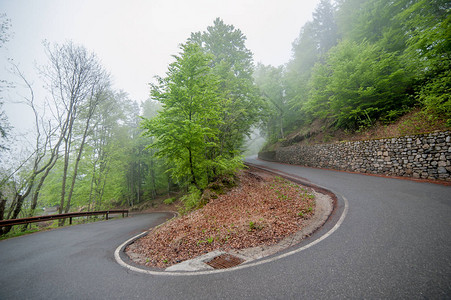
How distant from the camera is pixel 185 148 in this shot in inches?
351

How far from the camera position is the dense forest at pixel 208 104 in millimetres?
8727

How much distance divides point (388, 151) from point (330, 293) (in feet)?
38.1

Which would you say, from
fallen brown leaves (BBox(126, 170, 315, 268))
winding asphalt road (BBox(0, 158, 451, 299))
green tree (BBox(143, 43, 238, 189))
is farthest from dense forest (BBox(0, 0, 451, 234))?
winding asphalt road (BBox(0, 158, 451, 299))

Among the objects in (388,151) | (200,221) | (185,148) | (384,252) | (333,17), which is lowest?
(384,252)

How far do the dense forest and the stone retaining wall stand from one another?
137 cm

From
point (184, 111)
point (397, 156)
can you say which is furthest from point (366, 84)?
point (184, 111)

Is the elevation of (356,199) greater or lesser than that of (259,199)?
lesser

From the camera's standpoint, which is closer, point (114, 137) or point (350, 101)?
point (350, 101)

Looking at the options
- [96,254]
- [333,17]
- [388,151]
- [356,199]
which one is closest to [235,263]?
[96,254]

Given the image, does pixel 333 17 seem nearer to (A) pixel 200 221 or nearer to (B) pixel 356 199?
(B) pixel 356 199

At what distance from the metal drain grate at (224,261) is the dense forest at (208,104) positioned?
17.2ft

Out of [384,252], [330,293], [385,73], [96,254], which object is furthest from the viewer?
[385,73]

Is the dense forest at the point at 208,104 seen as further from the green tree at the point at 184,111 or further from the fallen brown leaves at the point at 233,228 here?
the fallen brown leaves at the point at 233,228

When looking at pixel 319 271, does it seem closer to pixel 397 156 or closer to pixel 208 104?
pixel 208 104
